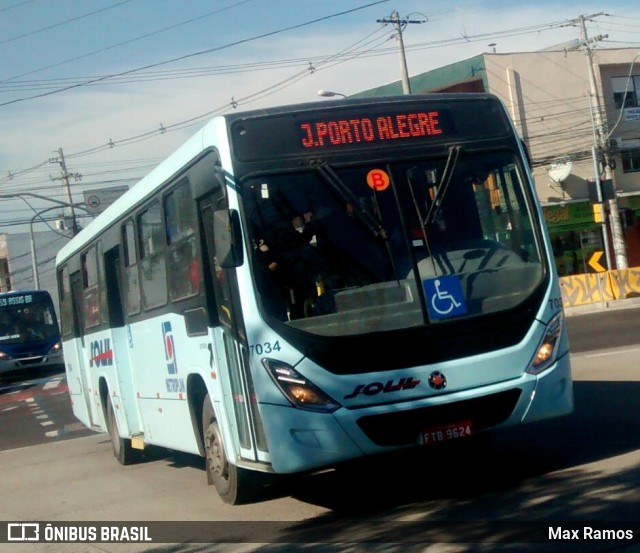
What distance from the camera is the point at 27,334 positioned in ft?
121

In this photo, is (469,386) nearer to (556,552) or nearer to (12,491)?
(556,552)

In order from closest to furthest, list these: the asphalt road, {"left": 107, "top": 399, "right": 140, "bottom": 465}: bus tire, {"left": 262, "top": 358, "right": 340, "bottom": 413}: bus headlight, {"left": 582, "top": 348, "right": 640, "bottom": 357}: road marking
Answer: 1. the asphalt road
2. {"left": 262, "top": 358, "right": 340, "bottom": 413}: bus headlight
3. {"left": 107, "top": 399, "right": 140, "bottom": 465}: bus tire
4. {"left": 582, "top": 348, "right": 640, "bottom": 357}: road marking

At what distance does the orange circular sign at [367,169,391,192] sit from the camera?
7723 millimetres

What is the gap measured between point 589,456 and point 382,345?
98.4 inches

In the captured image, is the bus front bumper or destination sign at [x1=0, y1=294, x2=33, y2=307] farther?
destination sign at [x1=0, y1=294, x2=33, y2=307]

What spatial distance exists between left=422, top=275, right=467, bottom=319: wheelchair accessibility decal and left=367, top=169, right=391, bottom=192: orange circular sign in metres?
0.80

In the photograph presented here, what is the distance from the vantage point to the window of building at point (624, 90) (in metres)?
46.0

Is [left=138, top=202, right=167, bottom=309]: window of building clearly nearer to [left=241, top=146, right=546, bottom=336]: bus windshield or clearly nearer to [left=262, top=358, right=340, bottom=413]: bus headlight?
[left=241, top=146, right=546, bottom=336]: bus windshield

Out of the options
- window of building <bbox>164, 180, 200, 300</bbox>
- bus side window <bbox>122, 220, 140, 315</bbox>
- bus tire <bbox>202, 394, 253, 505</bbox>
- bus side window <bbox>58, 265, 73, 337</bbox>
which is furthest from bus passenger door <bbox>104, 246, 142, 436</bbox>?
bus side window <bbox>58, 265, 73, 337</bbox>

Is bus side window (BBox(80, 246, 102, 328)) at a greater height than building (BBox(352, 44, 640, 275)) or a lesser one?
lesser

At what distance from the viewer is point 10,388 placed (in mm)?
32531

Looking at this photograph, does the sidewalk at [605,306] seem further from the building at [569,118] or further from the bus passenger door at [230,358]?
the bus passenger door at [230,358]

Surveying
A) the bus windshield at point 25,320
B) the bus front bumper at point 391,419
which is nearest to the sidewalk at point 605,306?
the bus windshield at point 25,320

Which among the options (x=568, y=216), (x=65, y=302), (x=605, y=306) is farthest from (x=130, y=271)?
(x=568, y=216)
